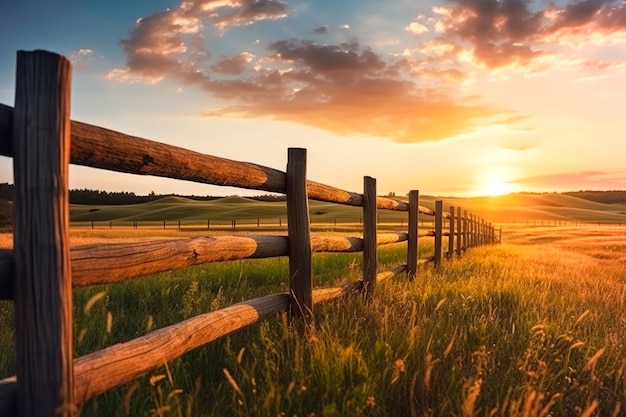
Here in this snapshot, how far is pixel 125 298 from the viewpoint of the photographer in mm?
7383

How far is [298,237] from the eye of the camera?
4.92 metres

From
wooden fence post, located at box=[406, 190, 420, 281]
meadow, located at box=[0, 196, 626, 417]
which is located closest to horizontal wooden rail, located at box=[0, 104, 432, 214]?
meadow, located at box=[0, 196, 626, 417]

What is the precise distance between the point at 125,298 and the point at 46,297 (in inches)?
206

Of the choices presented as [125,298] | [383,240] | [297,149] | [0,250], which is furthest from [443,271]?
[0,250]

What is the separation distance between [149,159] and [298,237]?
2.02 m

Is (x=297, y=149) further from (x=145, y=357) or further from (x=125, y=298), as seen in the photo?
(x=125, y=298)

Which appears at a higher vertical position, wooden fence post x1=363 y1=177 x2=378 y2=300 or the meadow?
wooden fence post x1=363 y1=177 x2=378 y2=300

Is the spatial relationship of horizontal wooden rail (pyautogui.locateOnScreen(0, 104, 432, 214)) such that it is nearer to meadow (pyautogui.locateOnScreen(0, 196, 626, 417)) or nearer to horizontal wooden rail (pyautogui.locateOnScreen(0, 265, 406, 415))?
meadow (pyautogui.locateOnScreen(0, 196, 626, 417))

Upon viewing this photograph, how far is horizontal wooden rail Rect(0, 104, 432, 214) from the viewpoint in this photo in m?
2.59

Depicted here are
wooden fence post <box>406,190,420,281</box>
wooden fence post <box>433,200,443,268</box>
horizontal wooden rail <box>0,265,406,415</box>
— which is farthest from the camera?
wooden fence post <box>433,200,443,268</box>

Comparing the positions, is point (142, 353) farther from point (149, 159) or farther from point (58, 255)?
point (149, 159)

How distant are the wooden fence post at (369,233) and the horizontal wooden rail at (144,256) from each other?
106 inches

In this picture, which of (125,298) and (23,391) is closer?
(23,391)

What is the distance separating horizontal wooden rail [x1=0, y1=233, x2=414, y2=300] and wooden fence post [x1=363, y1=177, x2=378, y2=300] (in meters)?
2.70
